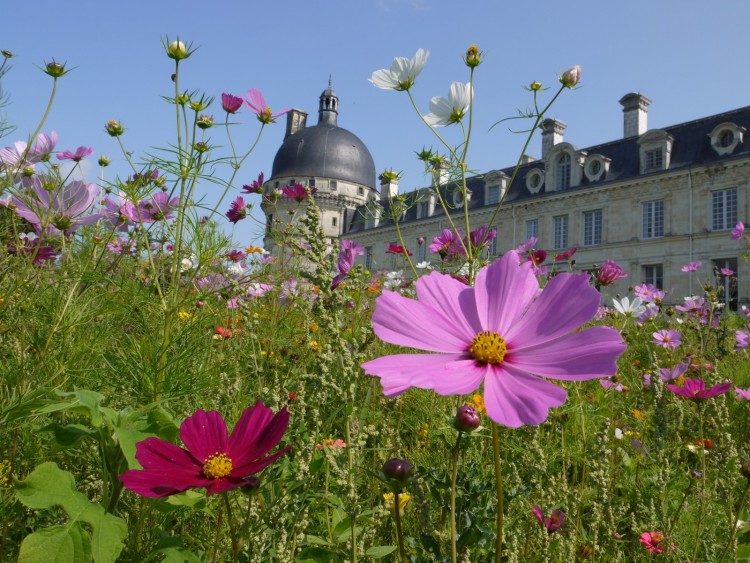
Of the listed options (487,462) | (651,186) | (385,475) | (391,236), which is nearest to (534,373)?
(385,475)

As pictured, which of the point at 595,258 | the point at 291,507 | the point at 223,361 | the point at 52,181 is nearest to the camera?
the point at 291,507

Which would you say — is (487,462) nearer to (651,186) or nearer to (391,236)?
(651,186)

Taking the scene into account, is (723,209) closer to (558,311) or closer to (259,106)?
(259,106)

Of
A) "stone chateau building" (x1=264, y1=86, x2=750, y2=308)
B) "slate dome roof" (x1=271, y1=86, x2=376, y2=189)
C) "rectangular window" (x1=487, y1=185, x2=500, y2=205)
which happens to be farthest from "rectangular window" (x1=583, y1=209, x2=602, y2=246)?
"slate dome roof" (x1=271, y1=86, x2=376, y2=189)

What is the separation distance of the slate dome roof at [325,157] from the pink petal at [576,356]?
45.0 m

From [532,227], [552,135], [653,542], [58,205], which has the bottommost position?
[653,542]

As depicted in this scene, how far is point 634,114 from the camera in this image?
22500 millimetres

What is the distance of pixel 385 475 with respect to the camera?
2.23 feet

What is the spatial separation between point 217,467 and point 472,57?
149 centimetres

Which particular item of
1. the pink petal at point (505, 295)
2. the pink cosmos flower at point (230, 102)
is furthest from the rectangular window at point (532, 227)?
the pink petal at point (505, 295)

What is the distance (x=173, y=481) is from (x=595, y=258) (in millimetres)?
22743

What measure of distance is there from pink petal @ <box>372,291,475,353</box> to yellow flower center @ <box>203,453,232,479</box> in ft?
0.91

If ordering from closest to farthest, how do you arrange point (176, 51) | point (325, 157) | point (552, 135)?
point (176, 51) < point (552, 135) < point (325, 157)

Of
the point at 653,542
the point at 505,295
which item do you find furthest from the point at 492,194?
the point at 505,295
